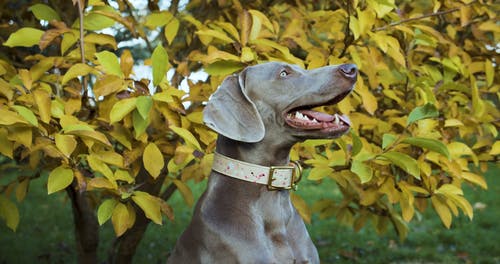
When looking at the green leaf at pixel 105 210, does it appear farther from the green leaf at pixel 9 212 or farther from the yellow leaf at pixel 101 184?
the green leaf at pixel 9 212

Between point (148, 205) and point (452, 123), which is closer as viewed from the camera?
point (148, 205)

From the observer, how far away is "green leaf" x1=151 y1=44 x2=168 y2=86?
274 cm

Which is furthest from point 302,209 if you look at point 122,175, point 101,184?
point 101,184

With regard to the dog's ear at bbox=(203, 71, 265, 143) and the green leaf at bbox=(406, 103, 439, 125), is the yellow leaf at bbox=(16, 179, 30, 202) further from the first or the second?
the green leaf at bbox=(406, 103, 439, 125)

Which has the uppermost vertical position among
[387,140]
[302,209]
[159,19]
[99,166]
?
[159,19]

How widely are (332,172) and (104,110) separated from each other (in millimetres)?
1108

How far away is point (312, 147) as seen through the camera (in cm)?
334

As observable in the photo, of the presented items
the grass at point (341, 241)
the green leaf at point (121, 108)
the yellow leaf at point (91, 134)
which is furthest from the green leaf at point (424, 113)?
the grass at point (341, 241)

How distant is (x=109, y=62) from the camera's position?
2797 mm

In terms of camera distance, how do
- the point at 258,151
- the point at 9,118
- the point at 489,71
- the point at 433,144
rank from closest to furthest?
the point at 258,151 → the point at 9,118 → the point at 433,144 → the point at 489,71

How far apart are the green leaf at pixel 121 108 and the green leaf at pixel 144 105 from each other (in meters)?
0.05

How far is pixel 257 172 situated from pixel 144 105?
25.4 inches

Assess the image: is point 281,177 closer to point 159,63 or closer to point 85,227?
point 159,63

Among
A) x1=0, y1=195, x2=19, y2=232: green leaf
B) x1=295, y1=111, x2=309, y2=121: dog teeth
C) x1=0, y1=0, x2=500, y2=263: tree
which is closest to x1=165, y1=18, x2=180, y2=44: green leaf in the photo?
x1=0, y1=0, x2=500, y2=263: tree
